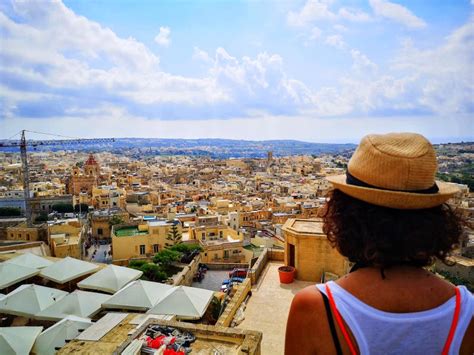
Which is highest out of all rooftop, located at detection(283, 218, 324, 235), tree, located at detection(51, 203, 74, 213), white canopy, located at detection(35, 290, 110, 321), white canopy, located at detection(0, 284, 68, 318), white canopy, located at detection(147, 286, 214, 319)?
rooftop, located at detection(283, 218, 324, 235)

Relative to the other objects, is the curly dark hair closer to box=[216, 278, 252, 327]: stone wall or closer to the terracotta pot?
box=[216, 278, 252, 327]: stone wall

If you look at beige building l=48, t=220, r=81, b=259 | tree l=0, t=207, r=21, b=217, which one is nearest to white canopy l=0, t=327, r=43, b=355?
beige building l=48, t=220, r=81, b=259

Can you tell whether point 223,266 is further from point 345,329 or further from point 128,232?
point 345,329

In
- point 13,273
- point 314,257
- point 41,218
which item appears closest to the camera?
point 314,257

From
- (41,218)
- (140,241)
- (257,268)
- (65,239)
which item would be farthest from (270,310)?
(41,218)

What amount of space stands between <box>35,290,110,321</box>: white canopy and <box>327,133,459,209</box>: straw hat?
12632mm

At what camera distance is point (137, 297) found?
12.0 m

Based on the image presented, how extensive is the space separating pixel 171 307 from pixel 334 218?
10.5 m

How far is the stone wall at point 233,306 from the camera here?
20.2ft

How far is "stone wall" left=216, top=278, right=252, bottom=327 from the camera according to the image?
20.2 feet

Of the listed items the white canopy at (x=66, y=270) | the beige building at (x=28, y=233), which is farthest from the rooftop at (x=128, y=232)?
the white canopy at (x=66, y=270)

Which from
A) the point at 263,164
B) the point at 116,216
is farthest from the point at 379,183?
the point at 263,164

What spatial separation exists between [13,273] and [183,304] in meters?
7.72

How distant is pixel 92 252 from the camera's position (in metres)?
25.9
